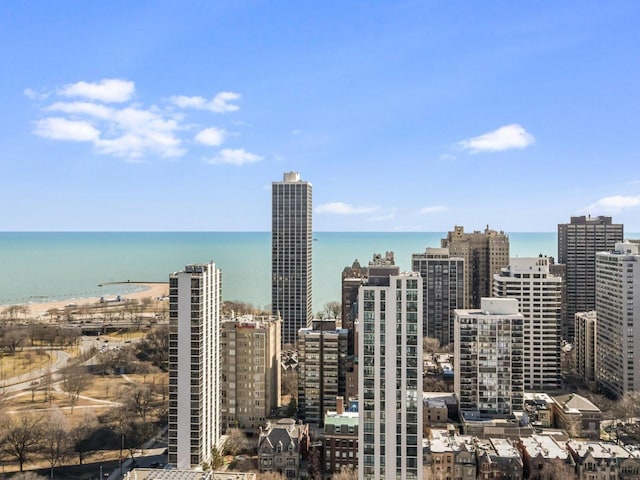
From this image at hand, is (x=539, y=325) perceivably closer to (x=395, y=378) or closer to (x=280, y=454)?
(x=280, y=454)

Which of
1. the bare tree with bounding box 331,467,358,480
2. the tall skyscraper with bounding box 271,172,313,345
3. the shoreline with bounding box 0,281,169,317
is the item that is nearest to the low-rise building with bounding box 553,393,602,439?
the bare tree with bounding box 331,467,358,480

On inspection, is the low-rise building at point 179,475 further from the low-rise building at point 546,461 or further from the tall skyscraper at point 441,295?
the tall skyscraper at point 441,295

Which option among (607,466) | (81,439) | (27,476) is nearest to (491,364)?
(607,466)

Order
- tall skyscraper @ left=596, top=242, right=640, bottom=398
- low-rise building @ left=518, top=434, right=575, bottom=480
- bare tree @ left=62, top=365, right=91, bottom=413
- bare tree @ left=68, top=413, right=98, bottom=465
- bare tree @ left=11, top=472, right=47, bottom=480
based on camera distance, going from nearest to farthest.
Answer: low-rise building @ left=518, top=434, right=575, bottom=480 < bare tree @ left=11, top=472, right=47, bottom=480 < bare tree @ left=68, top=413, right=98, bottom=465 < bare tree @ left=62, top=365, right=91, bottom=413 < tall skyscraper @ left=596, top=242, right=640, bottom=398

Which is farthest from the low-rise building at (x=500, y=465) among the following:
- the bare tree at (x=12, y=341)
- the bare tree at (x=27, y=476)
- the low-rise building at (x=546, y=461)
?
the bare tree at (x=12, y=341)

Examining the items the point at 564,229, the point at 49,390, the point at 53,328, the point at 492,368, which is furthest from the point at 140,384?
the point at 564,229

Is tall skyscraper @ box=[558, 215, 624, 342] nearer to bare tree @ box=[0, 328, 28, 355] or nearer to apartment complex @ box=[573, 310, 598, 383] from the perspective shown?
apartment complex @ box=[573, 310, 598, 383]
